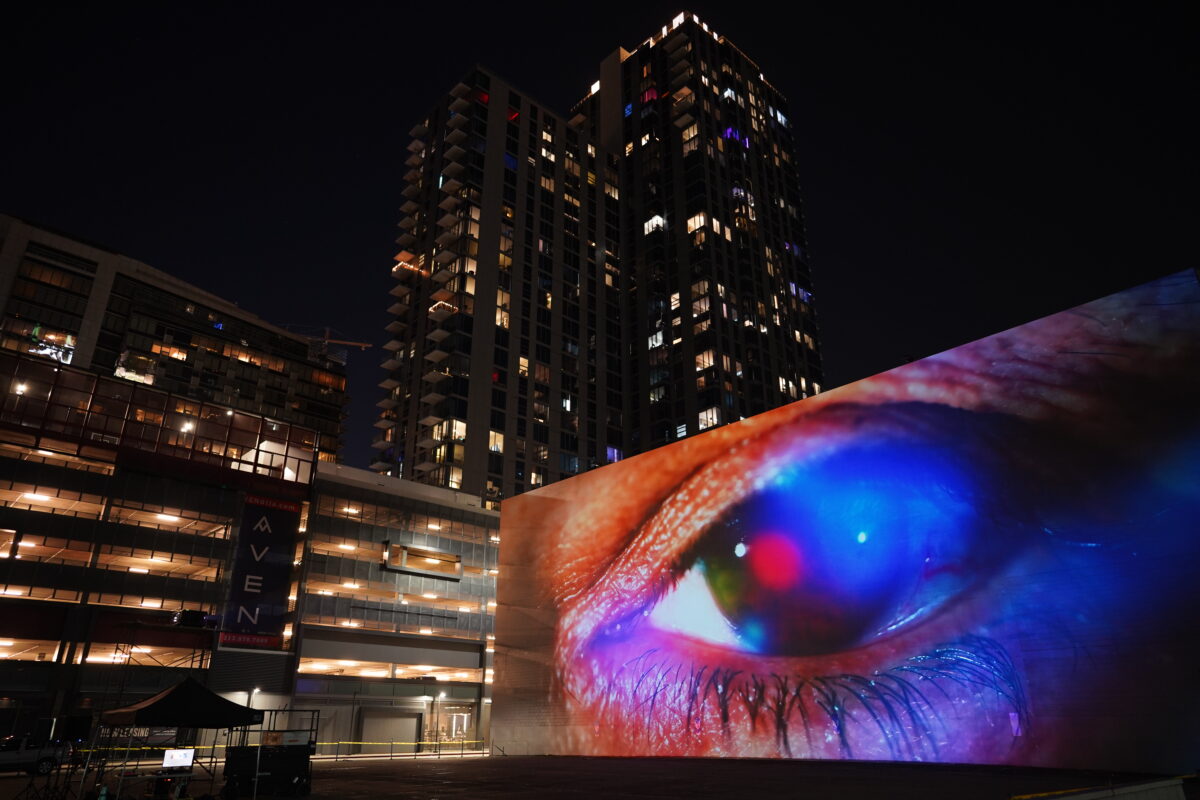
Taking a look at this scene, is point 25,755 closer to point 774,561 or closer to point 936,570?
point 774,561

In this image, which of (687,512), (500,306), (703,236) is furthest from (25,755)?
(703,236)

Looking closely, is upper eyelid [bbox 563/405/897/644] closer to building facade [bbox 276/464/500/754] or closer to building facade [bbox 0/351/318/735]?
building facade [bbox 276/464/500/754]

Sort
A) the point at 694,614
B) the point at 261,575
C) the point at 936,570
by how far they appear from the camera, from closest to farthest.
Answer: the point at 936,570 → the point at 694,614 → the point at 261,575

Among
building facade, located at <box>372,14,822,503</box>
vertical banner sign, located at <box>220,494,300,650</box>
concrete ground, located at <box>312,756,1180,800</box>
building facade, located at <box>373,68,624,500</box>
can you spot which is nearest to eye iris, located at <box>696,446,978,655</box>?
concrete ground, located at <box>312,756,1180,800</box>

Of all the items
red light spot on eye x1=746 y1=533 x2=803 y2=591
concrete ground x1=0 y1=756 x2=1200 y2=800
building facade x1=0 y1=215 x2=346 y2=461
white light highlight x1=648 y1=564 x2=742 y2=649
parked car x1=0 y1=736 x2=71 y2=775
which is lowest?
concrete ground x1=0 y1=756 x2=1200 y2=800

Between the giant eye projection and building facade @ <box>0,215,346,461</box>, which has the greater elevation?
building facade @ <box>0,215,346,461</box>

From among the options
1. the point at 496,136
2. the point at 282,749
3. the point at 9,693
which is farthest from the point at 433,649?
the point at 496,136
